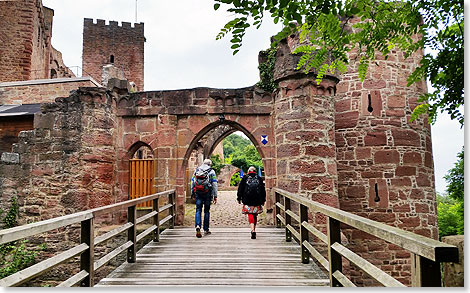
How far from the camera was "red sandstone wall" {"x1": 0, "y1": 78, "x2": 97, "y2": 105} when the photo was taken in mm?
12852

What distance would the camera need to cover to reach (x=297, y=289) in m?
3.82

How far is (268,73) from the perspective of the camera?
335 inches

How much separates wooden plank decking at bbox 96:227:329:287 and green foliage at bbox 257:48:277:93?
350 cm

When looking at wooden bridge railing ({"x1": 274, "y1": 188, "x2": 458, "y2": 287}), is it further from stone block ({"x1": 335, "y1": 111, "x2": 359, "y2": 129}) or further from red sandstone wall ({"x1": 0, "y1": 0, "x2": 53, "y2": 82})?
red sandstone wall ({"x1": 0, "y1": 0, "x2": 53, "y2": 82})

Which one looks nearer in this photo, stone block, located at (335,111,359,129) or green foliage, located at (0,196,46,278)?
green foliage, located at (0,196,46,278)

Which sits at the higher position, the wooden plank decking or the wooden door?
the wooden door

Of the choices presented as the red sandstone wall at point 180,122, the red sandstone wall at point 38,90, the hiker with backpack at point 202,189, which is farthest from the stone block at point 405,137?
the red sandstone wall at point 38,90

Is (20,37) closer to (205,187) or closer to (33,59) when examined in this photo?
(33,59)

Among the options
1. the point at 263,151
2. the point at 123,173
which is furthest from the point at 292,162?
the point at 123,173

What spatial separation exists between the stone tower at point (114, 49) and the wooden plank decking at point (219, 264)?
2116 cm

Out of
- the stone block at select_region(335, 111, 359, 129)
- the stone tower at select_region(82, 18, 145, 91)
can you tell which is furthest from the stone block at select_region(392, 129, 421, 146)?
the stone tower at select_region(82, 18, 145, 91)

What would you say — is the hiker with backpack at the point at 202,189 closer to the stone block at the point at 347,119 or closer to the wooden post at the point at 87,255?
the wooden post at the point at 87,255

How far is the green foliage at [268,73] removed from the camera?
27.7ft

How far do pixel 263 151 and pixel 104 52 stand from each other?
2098 centimetres
